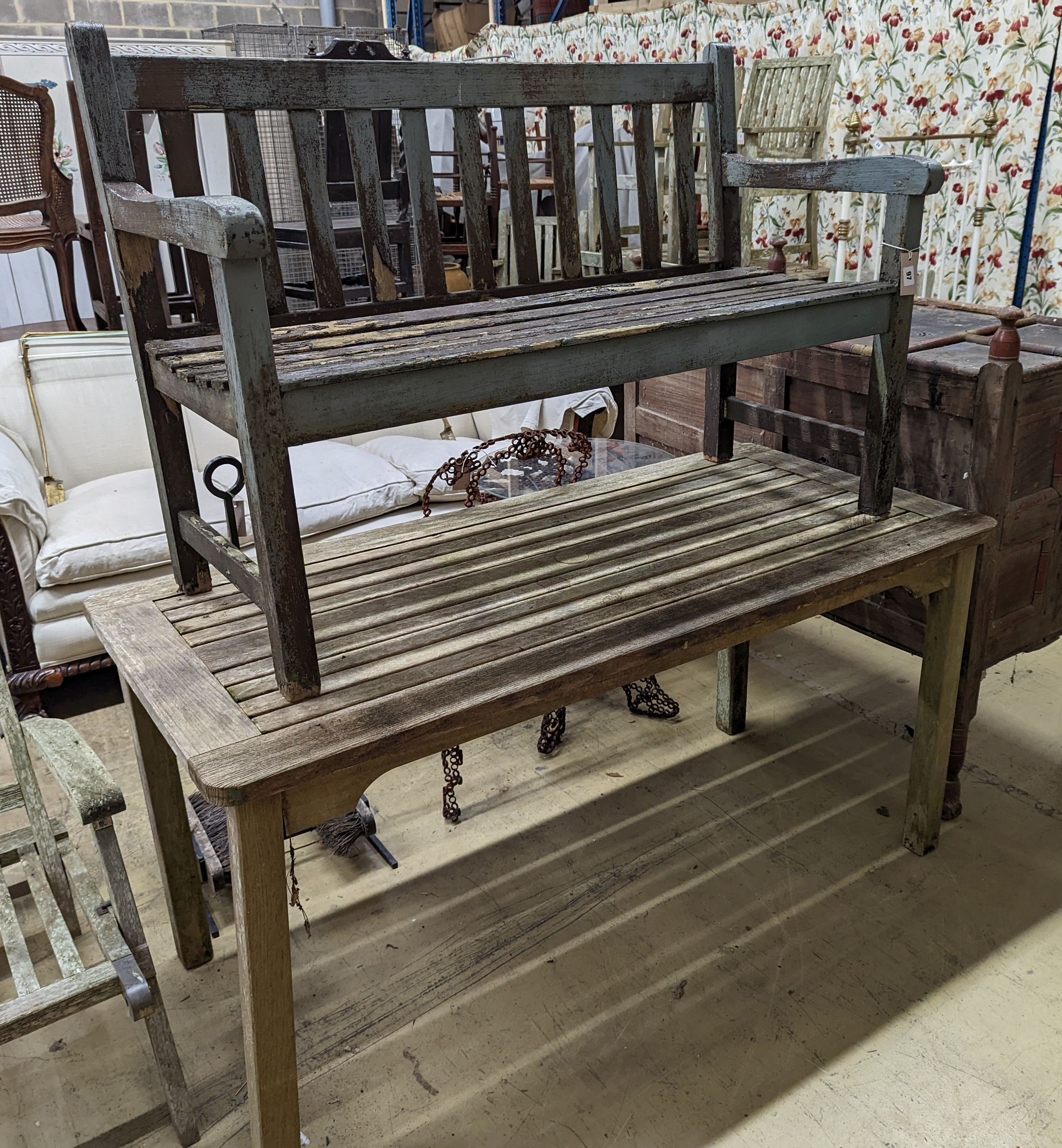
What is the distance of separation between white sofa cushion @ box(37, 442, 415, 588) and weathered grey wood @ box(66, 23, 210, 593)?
88 cm

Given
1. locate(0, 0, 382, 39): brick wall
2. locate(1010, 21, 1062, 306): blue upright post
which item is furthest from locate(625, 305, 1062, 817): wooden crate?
locate(0, 0, 382, 39): brick wall

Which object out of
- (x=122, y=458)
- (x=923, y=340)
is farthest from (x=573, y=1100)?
(x=122, y=458)

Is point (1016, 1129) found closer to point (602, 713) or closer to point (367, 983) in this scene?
point (367, 983)

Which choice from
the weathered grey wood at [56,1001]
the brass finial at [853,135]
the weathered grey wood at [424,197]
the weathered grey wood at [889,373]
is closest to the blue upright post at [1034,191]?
the brass finial at [853,135]

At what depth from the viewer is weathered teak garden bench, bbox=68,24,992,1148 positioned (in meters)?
1.23

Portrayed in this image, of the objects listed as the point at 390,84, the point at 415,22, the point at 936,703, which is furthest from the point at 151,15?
the point at 936,703

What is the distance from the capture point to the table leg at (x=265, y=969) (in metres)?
1.21

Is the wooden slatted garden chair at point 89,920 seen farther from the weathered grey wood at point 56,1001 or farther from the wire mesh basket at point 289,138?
the wire mesh basket at point 289,138

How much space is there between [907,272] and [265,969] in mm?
1488

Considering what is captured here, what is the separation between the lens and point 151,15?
21.8 ft

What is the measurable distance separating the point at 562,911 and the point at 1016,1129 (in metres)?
0.84

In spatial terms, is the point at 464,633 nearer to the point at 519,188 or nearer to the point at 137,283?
the point at 137,283

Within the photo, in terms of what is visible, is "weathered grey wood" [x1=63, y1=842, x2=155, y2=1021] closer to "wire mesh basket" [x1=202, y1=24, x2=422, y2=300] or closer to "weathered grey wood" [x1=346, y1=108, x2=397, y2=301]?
"weathered grey wood" [x1=346, y1=108, x2=397, y2=301]

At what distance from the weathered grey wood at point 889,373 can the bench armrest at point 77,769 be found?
4.57ft
